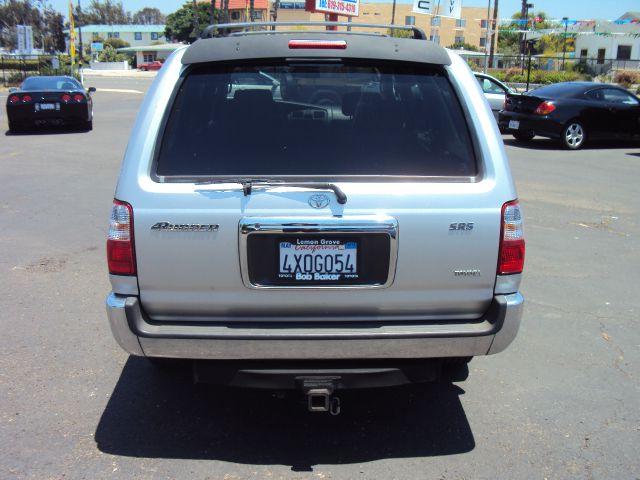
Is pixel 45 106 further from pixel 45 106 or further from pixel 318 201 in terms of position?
pixel 318 201

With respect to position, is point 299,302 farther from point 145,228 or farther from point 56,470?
point 56,470

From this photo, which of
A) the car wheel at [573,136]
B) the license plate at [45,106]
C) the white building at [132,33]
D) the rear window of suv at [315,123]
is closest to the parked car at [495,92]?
the car wheel at [573,136]

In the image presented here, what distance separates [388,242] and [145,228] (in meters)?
1.12

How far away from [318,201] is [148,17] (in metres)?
190

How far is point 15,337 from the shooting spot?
4.96 meters

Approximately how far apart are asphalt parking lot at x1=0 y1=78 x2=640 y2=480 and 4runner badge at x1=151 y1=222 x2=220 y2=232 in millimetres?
1198

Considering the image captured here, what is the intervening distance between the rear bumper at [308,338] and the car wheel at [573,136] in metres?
13.3

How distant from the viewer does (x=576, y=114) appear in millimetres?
15508

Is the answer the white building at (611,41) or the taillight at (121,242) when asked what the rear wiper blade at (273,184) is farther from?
the white building at (611,41)

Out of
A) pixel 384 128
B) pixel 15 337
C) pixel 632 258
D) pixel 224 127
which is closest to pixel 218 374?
pixel 224 127

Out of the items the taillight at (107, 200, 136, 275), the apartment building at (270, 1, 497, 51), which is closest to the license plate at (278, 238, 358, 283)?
the taillight at (107, 200, 136, 275)

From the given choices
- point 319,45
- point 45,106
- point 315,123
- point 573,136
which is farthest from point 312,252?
point 45,106

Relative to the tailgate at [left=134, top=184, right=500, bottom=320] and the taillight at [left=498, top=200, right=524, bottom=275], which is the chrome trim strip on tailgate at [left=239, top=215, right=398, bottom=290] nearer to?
the tailgate at [left=134, top=184, right=500, bottom=320]

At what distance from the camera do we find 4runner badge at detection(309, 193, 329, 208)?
3137mm
